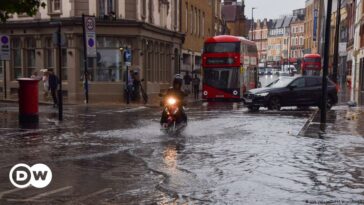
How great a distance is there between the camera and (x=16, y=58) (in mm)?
31859

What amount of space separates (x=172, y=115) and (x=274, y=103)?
31.2 ft

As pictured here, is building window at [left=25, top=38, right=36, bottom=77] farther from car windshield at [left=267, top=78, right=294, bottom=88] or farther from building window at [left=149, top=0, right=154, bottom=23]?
car windshield at [left=267, top=78, right=294, bottom=88]

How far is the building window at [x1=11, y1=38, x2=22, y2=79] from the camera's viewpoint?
31409 mm

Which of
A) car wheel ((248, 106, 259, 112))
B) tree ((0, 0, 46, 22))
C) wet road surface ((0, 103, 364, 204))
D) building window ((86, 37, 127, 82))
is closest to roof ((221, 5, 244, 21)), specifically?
building window ((86, 37, 127, 82))

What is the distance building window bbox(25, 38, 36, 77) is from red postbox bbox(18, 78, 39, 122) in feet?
53.9

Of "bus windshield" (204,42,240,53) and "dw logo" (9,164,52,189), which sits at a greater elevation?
"bus windshield" (204,42,240,53)

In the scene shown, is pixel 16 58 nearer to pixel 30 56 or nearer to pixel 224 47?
pixel 30 56

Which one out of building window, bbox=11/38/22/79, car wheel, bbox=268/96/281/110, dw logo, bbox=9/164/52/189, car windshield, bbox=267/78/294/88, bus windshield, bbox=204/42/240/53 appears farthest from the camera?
building window, bbox=11/38/22/79

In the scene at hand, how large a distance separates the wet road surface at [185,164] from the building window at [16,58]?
1730 cm

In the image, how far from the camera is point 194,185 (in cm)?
733

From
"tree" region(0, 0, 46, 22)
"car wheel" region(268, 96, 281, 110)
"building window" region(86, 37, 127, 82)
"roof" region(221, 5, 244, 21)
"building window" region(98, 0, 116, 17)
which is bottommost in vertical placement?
"car wheel" region(268, 96, 281, 110)

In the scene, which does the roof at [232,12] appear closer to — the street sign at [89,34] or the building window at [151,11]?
the building window at [151,11]

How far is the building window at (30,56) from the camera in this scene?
30833 millimetres

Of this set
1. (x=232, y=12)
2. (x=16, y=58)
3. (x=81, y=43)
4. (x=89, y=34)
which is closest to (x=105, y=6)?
(x=81, y=43)
